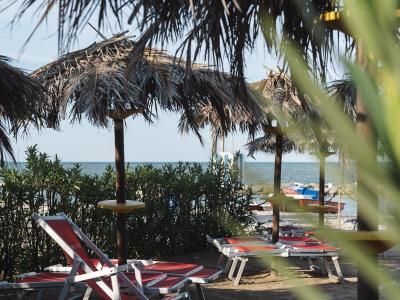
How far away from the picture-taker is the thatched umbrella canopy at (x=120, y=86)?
5250mm

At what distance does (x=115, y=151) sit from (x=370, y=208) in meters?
5.48

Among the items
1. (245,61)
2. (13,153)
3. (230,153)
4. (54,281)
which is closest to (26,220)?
(13,153)

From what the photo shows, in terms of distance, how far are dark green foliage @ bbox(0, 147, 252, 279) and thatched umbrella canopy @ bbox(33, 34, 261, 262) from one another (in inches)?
52.7

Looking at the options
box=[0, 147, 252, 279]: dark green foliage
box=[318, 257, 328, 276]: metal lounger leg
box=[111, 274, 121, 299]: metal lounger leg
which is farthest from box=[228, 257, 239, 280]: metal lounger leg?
box=[111, 274, 121, 299]: metal lounger leg

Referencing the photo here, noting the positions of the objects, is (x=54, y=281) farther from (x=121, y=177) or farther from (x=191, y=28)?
(x=191, y=28)

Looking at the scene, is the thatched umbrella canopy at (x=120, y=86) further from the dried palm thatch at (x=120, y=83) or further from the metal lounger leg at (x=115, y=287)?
the metal lounger leg at (x=115, y=287)

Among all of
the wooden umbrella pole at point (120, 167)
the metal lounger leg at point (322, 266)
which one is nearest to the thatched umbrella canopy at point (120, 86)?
the wooden umbrella pole at point (120, 167)

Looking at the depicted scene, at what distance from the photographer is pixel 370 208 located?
0.62 meters

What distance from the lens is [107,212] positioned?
789 cm

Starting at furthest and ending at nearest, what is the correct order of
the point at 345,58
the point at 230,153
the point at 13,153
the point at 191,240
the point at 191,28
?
the point at 230,153 → the point at 191,240 → the point at 13,153 → the point at 191,28 → the point at 345,58

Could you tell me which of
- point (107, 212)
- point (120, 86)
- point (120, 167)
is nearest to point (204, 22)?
point (120, 86)

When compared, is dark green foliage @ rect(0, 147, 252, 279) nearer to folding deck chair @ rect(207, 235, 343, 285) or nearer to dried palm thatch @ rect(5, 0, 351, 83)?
folding deck chair @ rect(207, 235, 343, 285)

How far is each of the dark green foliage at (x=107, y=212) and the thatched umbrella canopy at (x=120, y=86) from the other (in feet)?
4.39

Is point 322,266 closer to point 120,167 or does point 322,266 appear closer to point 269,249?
point 269,249
